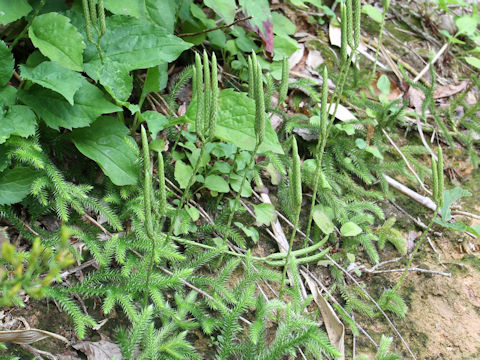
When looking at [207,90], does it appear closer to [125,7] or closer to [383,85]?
[125,7]

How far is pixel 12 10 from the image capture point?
2.01 metres

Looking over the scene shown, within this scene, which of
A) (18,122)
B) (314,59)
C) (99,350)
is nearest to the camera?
(99,350)

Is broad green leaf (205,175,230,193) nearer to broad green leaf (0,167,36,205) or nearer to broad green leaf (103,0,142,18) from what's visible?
broad green leaf (0,167,36,205)

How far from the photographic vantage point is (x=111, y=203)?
2.13m

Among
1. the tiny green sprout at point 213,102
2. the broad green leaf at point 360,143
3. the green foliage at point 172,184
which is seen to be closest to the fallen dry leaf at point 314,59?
the green foliage at point 172,184

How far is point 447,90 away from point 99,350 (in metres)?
3.27

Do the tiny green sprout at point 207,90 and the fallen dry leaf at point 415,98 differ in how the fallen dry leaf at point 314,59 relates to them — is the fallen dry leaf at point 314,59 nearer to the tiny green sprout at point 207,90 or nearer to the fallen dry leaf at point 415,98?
the fallen dry leaf at point 415,98

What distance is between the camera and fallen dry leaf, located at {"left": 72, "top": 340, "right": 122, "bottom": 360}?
163cm

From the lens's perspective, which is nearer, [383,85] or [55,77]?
[55,77]

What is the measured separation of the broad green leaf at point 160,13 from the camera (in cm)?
238

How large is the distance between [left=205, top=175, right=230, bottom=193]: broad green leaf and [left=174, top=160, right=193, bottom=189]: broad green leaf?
0.32 ft

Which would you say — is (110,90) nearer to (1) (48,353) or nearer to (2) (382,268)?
(1) (48,353)

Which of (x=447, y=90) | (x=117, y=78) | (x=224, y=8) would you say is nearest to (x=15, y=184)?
(x=117, y=78)

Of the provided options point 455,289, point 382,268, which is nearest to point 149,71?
point 382,268
